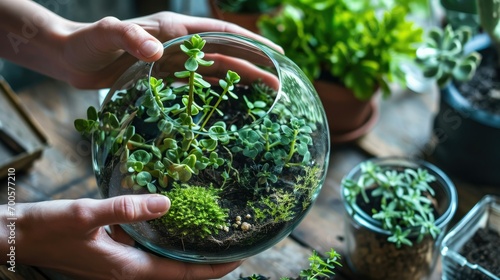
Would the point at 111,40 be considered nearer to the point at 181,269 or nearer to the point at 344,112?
the point at 181,269

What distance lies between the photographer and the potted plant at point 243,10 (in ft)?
4.65

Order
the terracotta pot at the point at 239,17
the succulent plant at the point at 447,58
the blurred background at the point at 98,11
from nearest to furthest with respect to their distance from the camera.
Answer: the succulent plant at the point at 447,58
the terracotta pot at the point at 239,17
the blurred background at the point at 98,11

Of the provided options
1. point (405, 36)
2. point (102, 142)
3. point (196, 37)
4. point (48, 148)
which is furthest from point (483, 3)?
point (48, 148)

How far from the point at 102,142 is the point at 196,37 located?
0.66ft

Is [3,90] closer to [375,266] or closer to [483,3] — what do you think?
[375,266]

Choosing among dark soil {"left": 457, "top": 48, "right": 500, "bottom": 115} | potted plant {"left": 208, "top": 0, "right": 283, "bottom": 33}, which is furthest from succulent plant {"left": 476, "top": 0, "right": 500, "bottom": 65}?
potted plant {"left": 208, "top": 0, "right": 283, "bottom": 33}

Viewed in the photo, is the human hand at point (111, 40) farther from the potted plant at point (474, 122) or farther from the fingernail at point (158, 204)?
the potted plant at point (474, 122)

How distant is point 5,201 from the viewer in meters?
1.15

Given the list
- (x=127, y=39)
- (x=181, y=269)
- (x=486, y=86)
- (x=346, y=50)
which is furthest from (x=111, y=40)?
(x=486, y=86)

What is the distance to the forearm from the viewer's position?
1064 mm

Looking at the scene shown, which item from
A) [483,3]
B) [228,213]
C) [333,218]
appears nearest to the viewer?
[228,213]

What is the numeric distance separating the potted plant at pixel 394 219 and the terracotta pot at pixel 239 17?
1.49ft

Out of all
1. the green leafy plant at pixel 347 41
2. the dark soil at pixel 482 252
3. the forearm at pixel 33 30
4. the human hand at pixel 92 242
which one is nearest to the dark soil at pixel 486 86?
the green leafy plant at pixel 347 41

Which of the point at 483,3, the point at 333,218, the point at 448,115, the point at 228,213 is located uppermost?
the point at 483,3
